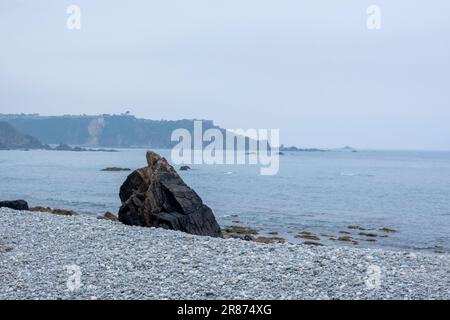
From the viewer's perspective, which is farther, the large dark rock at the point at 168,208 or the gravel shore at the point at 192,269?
the large dark rock at the point at 168,208

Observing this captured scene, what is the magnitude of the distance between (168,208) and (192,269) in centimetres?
859

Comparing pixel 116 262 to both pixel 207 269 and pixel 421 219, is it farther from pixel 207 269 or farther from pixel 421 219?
pixel 421 219

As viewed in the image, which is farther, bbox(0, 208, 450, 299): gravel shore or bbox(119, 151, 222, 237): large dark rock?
bbox(119, 151, 222, 237): large dark rock

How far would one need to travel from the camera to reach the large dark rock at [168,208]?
73.1 feet

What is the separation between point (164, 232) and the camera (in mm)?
20688

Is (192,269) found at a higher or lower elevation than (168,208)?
lower

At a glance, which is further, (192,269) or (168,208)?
(168,208)

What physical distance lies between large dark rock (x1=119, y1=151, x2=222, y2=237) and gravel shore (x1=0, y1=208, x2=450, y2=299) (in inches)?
86.3

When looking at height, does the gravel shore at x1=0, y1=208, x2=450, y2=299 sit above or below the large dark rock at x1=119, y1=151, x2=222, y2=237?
below

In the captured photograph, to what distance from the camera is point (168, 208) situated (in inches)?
905

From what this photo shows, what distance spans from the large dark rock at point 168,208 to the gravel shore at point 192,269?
7.19 ft

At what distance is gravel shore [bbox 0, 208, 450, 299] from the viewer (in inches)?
496

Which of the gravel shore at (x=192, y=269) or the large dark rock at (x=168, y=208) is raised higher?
the large dark rock at (x=168, y=208)

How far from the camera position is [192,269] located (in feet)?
47.9
